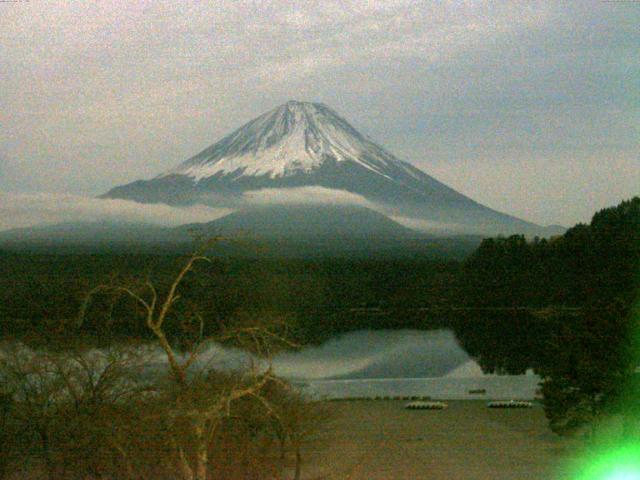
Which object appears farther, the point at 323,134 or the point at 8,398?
the point at 323,134

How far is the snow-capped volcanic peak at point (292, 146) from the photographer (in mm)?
85750

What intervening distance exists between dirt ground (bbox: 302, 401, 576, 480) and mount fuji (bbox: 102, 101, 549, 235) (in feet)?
210

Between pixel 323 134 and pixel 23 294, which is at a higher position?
pixel 323 134

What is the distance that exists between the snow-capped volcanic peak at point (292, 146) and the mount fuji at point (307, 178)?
4.0 inches

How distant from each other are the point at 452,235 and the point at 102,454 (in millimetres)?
81619

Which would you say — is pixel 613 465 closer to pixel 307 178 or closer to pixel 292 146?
pixel 307 178

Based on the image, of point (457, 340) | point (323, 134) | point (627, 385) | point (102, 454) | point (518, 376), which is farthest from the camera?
point (323, 134)

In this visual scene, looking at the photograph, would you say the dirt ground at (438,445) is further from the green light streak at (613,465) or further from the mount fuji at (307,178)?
the mount fuji at (307,178)

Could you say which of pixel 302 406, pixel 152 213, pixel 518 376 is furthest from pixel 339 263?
pixel 302 406

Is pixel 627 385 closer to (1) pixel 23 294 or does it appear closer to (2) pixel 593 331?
(2) pixel 593 331

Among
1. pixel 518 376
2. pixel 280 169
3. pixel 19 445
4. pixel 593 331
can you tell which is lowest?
pixel 518 376

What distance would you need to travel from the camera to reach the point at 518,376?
2389 centimetres

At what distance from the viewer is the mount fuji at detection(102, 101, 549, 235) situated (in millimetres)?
82188

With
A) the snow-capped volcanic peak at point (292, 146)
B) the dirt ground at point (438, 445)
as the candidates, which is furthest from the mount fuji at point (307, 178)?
the dirt ground at point (438, 445)
